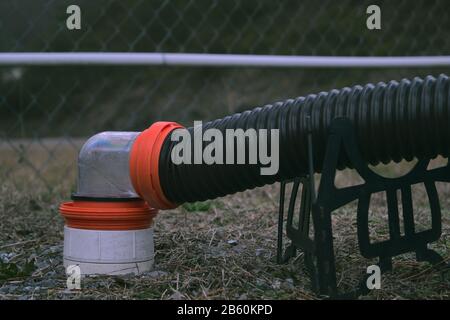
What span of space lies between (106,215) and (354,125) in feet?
1.85

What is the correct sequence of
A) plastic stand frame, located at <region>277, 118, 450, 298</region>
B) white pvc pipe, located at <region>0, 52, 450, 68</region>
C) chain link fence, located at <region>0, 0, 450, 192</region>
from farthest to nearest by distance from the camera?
1. chain link fence, located at <region>0, 0, 450, 192</region>
2. white pvc pipe, located at <region>0, 52, 450, 68</region>
3. plastic stand frame, located at <region>277, 118, 450, 298</region>

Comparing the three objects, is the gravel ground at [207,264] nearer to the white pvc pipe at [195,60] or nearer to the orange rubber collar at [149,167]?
the orange rubber collar at [149,167]

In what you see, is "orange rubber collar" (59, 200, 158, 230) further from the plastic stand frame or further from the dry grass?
the plastic stand frame

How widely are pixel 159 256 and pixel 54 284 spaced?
0.30 meters

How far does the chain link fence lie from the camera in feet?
10.9

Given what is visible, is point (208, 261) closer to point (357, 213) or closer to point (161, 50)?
point (357, 213)

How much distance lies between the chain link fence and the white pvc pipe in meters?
0.08

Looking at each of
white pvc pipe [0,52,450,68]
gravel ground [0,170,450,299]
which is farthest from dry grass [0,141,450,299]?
white pvc pipe [0,52,450,68]

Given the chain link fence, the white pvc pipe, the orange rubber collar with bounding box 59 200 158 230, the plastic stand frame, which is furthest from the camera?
the chain link fence

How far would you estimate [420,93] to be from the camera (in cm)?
142

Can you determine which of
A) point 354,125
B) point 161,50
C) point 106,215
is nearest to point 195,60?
point 106,215

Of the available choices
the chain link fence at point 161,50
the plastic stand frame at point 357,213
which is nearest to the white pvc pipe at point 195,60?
the chain link fence at point 161,50
